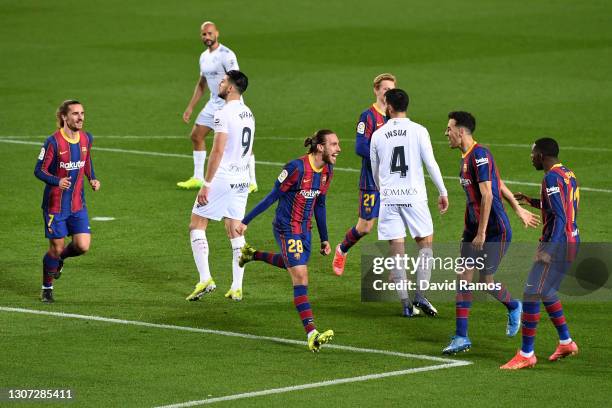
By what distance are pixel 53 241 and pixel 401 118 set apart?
159 inches

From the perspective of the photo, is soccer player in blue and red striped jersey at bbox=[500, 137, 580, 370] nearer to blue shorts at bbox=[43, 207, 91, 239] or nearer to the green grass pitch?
the green grass pitch

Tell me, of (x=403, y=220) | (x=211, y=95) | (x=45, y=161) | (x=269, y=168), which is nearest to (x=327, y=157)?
(x=403, y=220)

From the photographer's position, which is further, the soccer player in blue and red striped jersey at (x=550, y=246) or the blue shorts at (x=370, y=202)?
the blue shorts at (x=370, y=202)

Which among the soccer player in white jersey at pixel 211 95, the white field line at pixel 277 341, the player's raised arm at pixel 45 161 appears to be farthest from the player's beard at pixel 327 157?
the soccer player in white jersey at pixel 211 95

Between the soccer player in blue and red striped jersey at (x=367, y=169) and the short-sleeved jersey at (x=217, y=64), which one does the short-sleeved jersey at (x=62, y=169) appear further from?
the short-sleeved jersey at (x=217, y=64)

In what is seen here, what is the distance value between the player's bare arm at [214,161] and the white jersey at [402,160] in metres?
1.71

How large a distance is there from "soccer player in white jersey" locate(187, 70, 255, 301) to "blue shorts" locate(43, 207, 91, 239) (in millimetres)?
1219

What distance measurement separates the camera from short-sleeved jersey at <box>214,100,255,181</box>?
49.4 feet

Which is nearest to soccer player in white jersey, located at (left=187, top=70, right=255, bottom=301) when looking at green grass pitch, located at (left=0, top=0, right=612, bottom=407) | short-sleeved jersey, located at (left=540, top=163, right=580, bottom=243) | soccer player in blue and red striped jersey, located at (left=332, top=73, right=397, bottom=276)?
green grass pitch, located at (left=0, top=0, right=612, bottom=407)

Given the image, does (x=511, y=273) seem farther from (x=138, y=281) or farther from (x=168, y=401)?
(x=168, y=401)

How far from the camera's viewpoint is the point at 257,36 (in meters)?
42.8

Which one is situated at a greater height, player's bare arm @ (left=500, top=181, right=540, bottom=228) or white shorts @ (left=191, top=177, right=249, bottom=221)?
white shorts @ (left=191, top=177, right=249, bottom=221)

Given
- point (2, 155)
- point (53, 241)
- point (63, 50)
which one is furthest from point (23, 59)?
point (53, 241)

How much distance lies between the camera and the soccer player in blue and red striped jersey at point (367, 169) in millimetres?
15898
